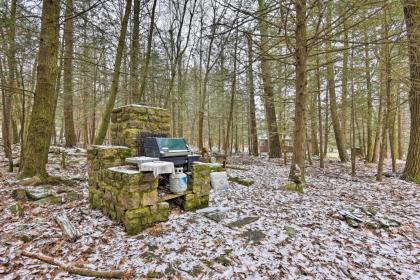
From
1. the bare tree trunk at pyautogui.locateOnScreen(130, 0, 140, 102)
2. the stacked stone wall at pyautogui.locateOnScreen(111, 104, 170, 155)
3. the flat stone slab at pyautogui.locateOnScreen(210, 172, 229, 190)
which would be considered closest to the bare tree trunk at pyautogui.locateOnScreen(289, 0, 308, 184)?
the flat stone slab at pyautogui.locateOnScreen(210, 172, 229, 190)

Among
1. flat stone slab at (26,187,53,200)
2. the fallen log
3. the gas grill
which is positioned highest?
the gas grill

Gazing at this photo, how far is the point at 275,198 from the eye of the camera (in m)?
4.19

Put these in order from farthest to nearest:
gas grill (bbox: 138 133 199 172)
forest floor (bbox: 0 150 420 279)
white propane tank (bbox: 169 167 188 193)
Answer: gas grill (bbox: 138 133 199 172), white propane tank (bbox: 169 167 188 193), forest floor (bbox: 0 150 420 279)

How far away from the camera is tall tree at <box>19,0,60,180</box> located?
4.00 metres

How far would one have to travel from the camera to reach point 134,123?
3.75 m

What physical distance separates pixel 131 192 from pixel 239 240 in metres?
1.53

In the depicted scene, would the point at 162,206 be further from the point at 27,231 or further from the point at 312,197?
the point at 312,197

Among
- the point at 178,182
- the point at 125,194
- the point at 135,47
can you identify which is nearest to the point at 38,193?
the point at 125,194

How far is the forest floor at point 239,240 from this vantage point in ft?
7.01

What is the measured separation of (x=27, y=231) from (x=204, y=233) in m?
2.28

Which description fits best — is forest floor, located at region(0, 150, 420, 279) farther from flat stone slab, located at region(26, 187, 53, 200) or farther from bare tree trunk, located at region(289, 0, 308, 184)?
bare tree trunk, located at region(289, 0, 308, 184)

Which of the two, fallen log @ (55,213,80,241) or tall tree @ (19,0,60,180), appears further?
tall tree @ (19,0,60,180)

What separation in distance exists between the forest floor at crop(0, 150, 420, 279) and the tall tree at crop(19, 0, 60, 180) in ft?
1.85

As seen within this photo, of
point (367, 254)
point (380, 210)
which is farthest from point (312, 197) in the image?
point (367, 254)
